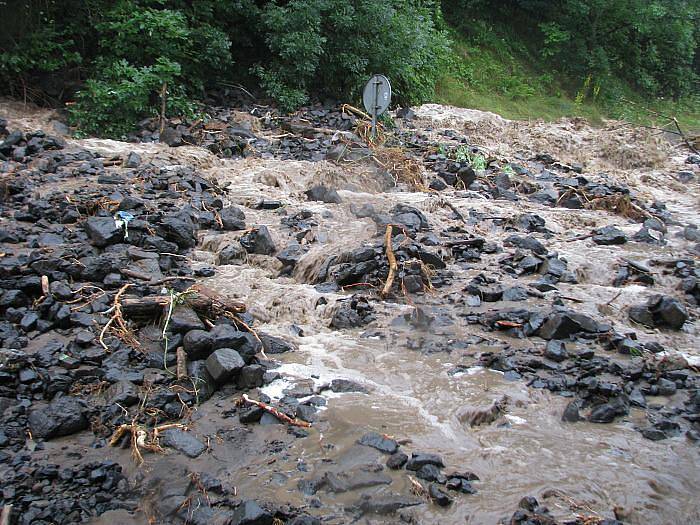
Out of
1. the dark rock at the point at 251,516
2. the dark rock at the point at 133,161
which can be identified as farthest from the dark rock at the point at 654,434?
the dark rock at the point at 133,161

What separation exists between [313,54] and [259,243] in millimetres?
7010

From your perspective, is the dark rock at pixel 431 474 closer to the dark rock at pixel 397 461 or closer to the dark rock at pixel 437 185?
the dark rock at pixel 397 461

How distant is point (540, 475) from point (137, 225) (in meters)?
5.02

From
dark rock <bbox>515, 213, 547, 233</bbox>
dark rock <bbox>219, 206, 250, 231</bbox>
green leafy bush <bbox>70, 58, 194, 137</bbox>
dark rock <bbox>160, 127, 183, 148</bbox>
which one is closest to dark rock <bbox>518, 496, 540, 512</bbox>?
dark rock <bbox>219, 206, 250, 231</bbox>

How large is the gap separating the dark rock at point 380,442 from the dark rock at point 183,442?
1.01 meters

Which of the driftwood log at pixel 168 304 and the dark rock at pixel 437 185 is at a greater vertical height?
the dark rock at pixel 437 185

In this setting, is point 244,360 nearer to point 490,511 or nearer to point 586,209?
point 490,511

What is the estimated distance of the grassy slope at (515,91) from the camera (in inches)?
696

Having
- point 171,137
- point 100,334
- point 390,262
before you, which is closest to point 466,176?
point 390,262

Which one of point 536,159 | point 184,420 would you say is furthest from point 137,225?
point 536,159

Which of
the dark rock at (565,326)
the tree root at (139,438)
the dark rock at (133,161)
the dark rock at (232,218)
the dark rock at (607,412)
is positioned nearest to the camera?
the tree root at (139,438)

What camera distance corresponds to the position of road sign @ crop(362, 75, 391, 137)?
11109 mm

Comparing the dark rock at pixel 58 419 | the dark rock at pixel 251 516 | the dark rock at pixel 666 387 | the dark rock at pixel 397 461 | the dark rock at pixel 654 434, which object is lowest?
the dark rock at pixel 58 419

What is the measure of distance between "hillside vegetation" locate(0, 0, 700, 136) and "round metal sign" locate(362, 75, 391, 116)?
2350mm
